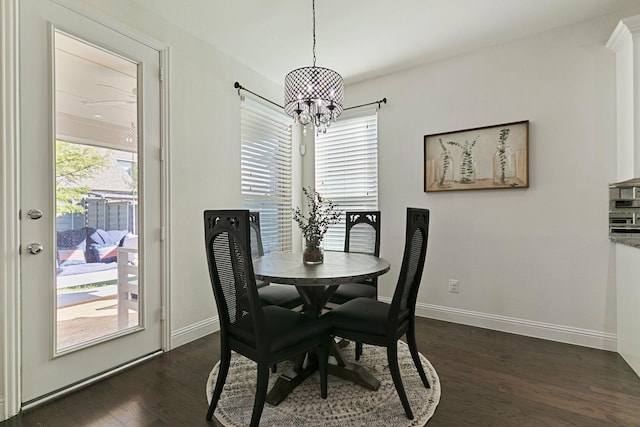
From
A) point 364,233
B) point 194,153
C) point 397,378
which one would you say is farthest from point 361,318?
point 194,153

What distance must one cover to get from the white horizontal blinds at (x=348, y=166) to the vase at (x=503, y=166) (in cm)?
123

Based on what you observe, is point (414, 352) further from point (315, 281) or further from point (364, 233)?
point (364, 233)

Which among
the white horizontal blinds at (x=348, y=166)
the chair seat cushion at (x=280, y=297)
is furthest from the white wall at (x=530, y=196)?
the chair seat cushion at (x=280, y=297)

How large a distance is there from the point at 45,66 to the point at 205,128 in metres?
1.21

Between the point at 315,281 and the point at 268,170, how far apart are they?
2.36 metres

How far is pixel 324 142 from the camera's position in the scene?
13.8 ft

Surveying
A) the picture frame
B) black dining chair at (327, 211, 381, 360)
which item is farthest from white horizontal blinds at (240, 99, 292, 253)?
the picture frame

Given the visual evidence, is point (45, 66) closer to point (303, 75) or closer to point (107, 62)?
point (107, 62)

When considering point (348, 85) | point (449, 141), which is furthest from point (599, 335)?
point (348, 85)

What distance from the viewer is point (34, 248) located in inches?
75.8

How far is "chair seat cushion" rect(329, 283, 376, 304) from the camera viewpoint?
101 inches

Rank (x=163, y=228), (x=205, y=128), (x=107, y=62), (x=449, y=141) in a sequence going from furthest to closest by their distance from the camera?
(x=449, y=141) < (x=205, y=128) < (x=163, y=228) < (x=107, y=62)

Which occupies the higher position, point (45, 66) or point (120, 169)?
point (45, 66)

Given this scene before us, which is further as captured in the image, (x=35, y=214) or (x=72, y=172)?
(x=72, y=172)
